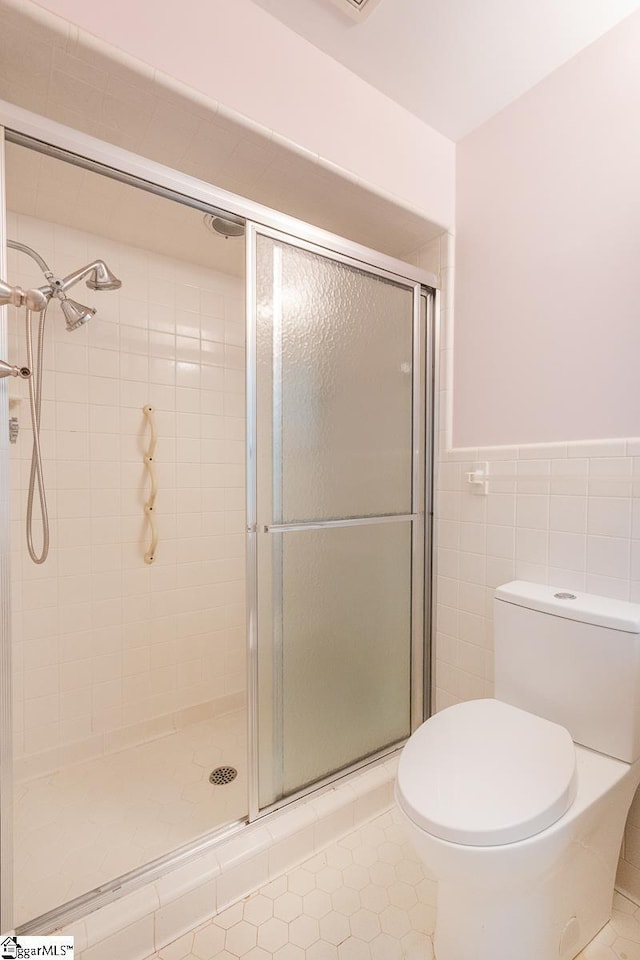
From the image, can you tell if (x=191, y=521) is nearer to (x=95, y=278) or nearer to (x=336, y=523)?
(x=336, y=523)

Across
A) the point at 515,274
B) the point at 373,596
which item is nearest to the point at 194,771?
the point at 373,596

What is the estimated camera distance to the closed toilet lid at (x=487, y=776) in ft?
2.82

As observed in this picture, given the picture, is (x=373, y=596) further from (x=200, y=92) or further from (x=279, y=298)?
(x=200, y=92)

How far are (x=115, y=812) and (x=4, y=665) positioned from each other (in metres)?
0.91

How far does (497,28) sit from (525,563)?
1630mm

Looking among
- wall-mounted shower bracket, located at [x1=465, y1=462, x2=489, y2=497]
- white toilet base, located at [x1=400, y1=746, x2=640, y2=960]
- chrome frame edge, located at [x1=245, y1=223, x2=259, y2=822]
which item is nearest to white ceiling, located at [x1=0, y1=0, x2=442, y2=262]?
chrome frame edge, located at [x1=245, y1=223, x2=259, y2=822]

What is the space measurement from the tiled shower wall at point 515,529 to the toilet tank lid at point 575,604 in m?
0.04

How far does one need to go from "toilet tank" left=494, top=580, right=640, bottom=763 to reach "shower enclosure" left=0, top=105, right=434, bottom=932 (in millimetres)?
482

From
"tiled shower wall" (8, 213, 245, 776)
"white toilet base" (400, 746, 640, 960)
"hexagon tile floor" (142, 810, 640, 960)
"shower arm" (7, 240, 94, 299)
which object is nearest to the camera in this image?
"white toilet base" (400, 746, 640, 960)

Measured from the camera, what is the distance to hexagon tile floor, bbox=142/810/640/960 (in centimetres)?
110

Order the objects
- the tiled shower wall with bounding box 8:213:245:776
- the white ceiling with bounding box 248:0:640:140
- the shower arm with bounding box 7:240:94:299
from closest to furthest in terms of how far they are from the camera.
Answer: the white ceiling with bounding box 248:0:640:140 → the shower arm with bounding box 7:240:94:299 → the tiled shower wall with bounding box 8:213:245:776

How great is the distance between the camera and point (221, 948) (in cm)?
111

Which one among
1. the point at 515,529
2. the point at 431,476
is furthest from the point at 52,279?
the point at 515,529

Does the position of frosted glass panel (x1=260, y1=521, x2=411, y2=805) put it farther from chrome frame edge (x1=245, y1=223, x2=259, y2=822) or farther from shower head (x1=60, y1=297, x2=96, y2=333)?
shower head (x1=60, y1=297, x2=96, y2=333)
